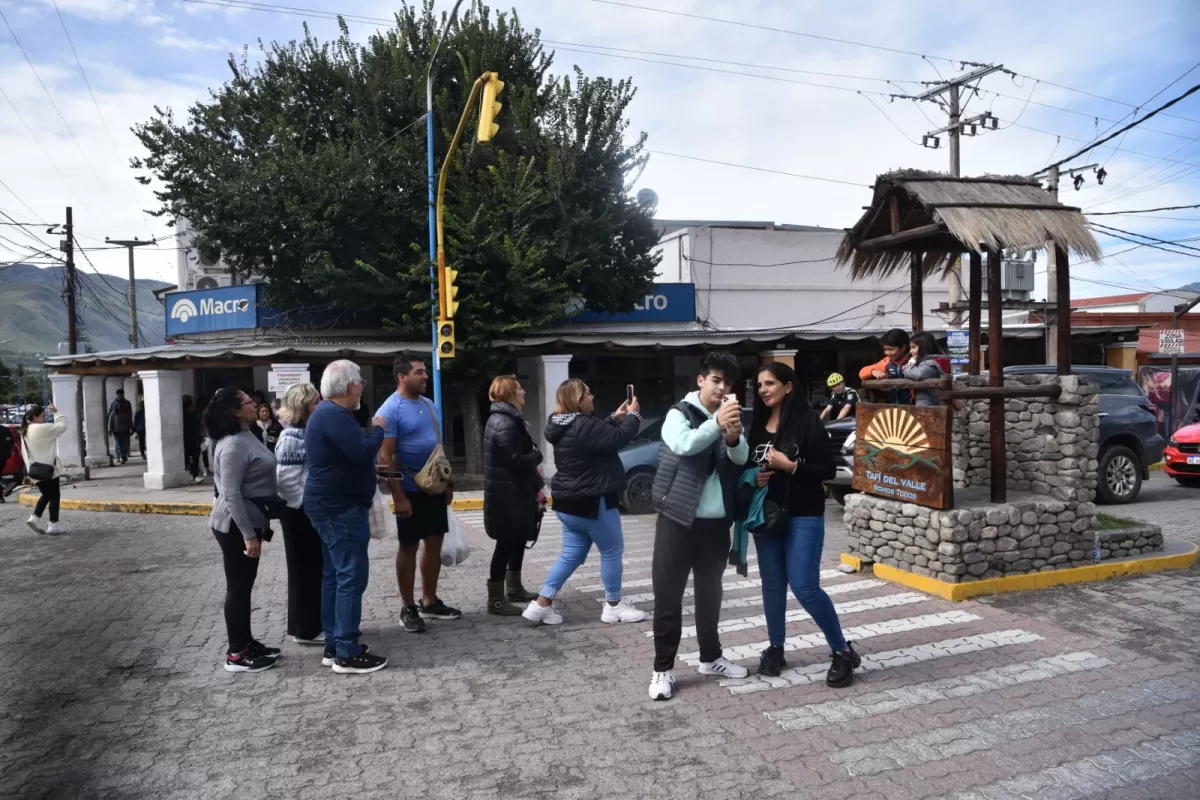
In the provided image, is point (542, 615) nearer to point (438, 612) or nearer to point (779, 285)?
point (438, 612)

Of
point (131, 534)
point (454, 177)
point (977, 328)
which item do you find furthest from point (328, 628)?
point (454, 177)

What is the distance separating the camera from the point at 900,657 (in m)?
5.22

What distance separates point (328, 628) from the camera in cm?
536

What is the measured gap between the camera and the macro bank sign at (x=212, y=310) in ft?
65.9

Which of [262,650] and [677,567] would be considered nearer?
[677,567]

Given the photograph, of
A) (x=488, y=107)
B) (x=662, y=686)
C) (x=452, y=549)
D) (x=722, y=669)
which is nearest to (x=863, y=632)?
(x=722, y=669)

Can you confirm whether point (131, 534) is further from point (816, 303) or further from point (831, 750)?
point (816, 303)

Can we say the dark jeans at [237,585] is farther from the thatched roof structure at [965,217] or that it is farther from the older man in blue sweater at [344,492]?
the thatched roof structure at [965,217]

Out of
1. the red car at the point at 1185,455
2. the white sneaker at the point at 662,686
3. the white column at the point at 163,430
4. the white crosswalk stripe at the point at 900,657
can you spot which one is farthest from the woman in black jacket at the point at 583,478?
the white column at the point at 163,430

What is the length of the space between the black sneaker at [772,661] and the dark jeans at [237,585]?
309cm

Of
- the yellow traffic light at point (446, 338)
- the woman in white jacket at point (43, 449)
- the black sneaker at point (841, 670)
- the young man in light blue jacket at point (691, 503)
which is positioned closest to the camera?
the young man in light blue jacket at point (691, 503)

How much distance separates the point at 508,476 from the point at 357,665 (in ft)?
5.35

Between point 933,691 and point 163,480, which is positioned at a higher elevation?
point 933,691

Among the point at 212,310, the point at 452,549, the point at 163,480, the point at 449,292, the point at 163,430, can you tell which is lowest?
the point at 163,480
